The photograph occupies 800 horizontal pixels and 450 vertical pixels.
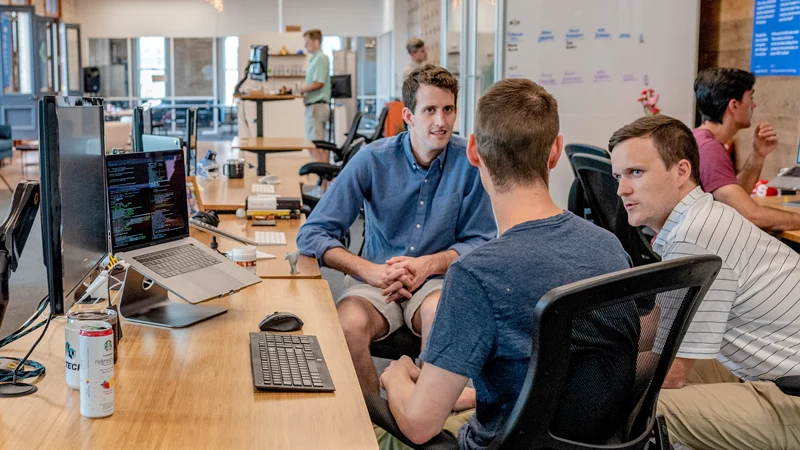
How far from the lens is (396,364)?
1.82m

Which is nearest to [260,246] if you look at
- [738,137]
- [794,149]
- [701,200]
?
[701,200]

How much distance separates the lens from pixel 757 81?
5.48 meters

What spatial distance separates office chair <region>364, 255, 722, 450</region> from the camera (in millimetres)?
1293

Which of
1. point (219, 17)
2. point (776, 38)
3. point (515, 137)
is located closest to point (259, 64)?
point (776, 38)

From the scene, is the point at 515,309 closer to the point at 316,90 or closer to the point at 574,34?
the point at 574,34

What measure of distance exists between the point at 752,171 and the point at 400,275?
261 cm

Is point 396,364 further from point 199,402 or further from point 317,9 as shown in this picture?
point 317,9

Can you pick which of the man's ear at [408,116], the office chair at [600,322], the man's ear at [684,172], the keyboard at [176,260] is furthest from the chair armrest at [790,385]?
the man's ear at [408,116]

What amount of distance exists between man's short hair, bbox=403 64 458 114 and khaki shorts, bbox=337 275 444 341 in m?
0.63

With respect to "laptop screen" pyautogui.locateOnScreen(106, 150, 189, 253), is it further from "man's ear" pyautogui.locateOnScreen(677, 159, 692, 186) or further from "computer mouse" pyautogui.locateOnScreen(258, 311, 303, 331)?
"man's ear" pyautogui.locateOnScreen(677, 159, 692, 186)

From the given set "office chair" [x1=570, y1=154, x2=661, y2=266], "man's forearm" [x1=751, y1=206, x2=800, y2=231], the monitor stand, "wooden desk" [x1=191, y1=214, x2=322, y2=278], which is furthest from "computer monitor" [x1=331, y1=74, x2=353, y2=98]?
the monitor stand

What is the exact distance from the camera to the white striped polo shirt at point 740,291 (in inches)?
76.1

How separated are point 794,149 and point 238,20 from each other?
603 inches

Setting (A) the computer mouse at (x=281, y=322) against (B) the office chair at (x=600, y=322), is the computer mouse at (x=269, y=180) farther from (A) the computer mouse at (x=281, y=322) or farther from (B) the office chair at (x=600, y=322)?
A: (B) the office chair at (x=600, y=322)
